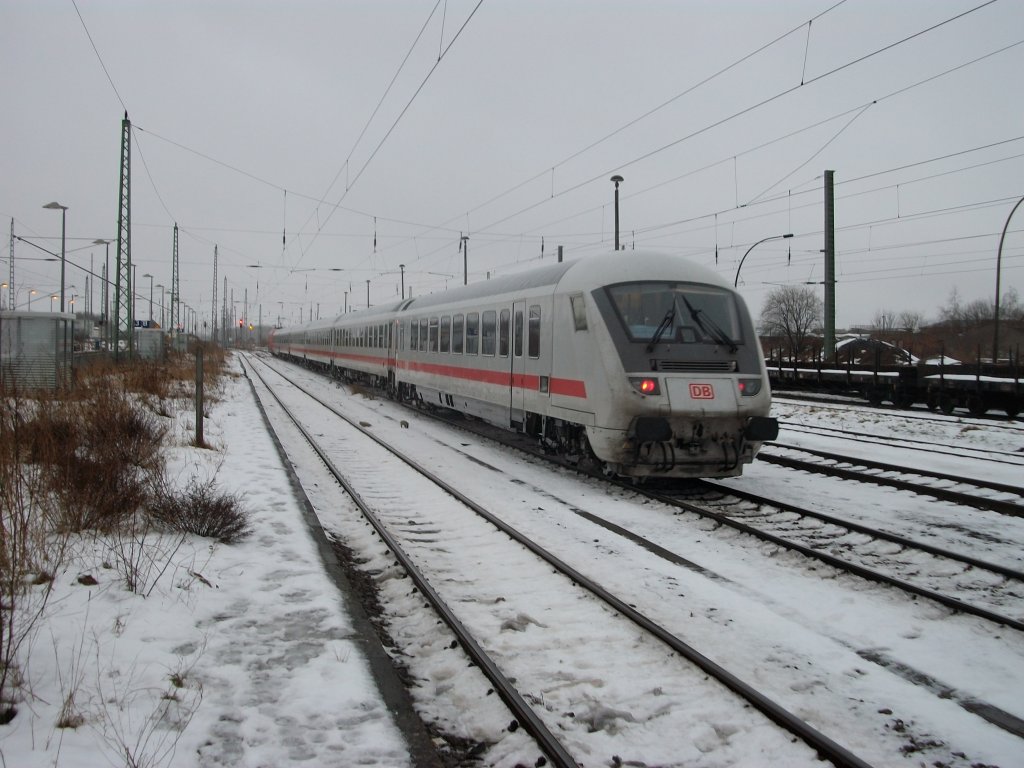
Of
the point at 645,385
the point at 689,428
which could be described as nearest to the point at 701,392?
the point at 689,428

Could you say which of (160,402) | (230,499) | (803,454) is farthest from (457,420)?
(230,499)

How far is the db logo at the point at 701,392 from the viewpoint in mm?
8648

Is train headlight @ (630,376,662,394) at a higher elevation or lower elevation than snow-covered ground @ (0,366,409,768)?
higher

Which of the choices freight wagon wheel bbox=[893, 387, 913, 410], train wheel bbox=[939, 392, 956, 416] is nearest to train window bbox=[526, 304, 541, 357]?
train wheel bbox=[939, 392, 956, 416]

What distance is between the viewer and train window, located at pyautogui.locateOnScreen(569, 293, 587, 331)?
9.52 m

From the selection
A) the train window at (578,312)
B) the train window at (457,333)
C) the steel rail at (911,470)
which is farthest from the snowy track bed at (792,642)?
the train window at (457,333)

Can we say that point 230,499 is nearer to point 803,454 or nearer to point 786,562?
point 786,562

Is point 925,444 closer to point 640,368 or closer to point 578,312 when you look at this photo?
point 640,368

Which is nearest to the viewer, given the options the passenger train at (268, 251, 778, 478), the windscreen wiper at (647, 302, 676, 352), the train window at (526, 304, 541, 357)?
the passenger train at (268, 251, 778, 478)

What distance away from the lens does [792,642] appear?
4.71 meters

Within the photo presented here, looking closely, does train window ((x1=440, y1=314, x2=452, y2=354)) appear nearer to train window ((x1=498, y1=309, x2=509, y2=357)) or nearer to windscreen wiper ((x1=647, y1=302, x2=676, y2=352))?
train window ((x1=498, y1=309, x2=509, y2=357))

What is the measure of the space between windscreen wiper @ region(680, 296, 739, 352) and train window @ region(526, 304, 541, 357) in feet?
8.52

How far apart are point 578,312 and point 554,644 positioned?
5749 millimetres

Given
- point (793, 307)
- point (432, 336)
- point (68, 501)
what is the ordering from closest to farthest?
1. point (68, 501)
2. point (432, 336)
3. point (793, 307)
